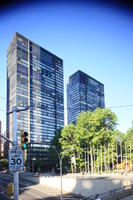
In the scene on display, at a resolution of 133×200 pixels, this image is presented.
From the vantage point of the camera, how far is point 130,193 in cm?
1802

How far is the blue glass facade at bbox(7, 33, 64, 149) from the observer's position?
141650 millimetres

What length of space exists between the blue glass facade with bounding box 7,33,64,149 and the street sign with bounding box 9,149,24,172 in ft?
397

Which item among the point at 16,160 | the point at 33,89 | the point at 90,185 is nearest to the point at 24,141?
the point at 16,160

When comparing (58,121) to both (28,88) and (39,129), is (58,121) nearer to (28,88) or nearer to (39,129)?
(39,129)

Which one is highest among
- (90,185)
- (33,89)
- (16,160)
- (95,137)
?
(33,89)

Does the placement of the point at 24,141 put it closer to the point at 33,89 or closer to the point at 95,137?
the point at 95,137

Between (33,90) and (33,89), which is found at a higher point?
(33,89)

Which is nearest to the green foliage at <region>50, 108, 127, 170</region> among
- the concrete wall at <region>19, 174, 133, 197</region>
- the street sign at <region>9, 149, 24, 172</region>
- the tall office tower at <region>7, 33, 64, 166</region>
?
the concrete wall at <region>19, 174, 133, 197</region>

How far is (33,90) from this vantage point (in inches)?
5910

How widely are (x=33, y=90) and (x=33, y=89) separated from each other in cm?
71

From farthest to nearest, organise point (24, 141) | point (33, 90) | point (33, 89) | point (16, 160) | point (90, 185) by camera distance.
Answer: point (33, 89) → point (33, 90) → point (90, 185) → point (16, 160) → point (24, 141)

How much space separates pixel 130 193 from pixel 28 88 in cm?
13223

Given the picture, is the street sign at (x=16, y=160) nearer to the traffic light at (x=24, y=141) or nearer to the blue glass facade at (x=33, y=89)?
the traffic light at (x=24, y=141)

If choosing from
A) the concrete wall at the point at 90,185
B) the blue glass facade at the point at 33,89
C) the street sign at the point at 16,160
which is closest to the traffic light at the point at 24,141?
the street sign at the point at 16,160
